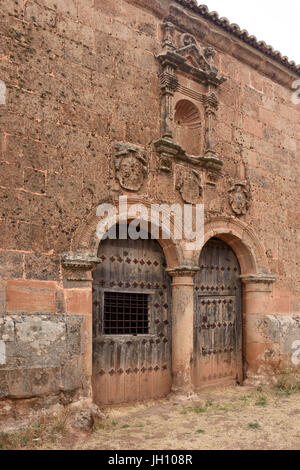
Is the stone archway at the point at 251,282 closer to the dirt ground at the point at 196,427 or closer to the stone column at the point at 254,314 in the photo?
the stone column at the point at 254,314

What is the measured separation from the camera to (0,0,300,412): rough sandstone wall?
446 cm

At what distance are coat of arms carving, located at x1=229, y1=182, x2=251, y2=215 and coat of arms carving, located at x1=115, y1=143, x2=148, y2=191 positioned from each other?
6.02 feet

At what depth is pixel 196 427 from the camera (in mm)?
4633

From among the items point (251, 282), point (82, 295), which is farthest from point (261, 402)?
point (82, 295)

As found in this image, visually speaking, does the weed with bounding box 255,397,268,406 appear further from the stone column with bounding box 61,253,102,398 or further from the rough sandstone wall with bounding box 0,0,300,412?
the rough sandstone wall with bounding box 0,0,300,412

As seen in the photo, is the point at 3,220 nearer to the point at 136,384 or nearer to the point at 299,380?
the point at 136,384

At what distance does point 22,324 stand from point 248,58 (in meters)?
6.00

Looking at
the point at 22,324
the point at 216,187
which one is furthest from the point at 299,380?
the point at 22,324

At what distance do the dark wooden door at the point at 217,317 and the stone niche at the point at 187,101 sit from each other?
5.00 feet

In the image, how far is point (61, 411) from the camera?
439 cm

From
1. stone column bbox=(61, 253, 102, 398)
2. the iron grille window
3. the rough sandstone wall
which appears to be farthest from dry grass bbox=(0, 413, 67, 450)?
the iron grille window

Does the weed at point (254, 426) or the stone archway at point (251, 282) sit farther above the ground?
the stone archway at point (251, 282)

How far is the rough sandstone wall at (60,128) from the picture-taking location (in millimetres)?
4457

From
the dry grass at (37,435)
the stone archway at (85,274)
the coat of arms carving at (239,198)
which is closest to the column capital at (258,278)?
the coat of arms carving at (239,198)
